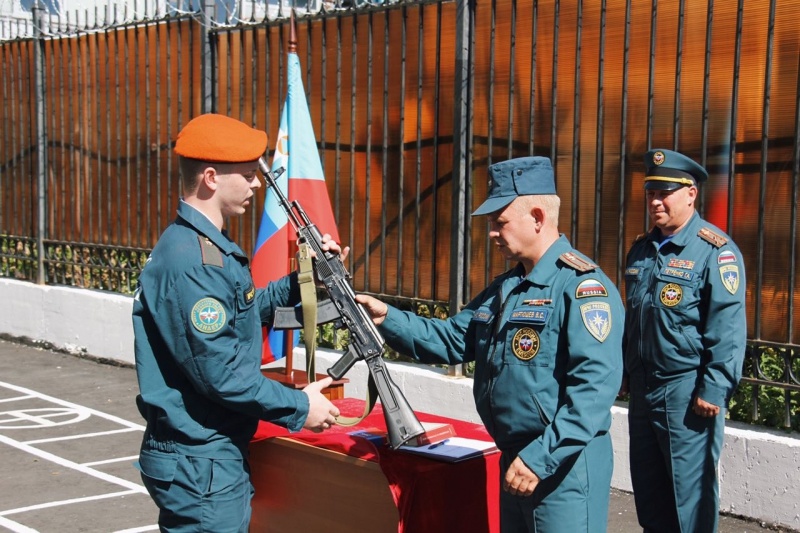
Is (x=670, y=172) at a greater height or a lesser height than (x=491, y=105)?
lesser

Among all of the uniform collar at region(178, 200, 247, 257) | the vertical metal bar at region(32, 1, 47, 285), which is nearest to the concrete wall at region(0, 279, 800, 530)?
the vertical metal bar at region(32, 1, 47, 285)

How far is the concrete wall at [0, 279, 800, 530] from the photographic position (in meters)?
5.12

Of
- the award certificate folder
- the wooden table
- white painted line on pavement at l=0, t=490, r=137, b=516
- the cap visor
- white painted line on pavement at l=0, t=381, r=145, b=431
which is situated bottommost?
white painted line on pavement at l=0, t=490, r=137, b=516

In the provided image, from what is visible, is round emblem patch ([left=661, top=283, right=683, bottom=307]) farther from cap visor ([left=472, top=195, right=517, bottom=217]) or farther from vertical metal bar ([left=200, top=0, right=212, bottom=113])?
vertical metal bar ([left=200, top=0, right=212, bottom=113])

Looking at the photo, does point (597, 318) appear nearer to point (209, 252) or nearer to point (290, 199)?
point (209, 252)

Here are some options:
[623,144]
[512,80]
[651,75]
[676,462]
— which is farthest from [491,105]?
[676,462]

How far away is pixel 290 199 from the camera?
6.38 metres

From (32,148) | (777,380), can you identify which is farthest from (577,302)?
(32,148)

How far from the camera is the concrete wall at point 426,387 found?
5.12 m

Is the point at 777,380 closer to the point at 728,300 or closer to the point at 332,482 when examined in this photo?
the point at 728,300

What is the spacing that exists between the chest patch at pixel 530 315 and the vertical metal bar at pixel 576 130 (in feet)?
9.72

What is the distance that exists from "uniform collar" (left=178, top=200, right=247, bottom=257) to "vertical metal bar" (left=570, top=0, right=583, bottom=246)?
3.32 meters

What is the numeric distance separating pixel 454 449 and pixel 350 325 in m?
0.61

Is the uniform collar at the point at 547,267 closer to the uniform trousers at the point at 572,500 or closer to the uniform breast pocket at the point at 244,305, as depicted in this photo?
the uniform trousers at the point at 572,500
